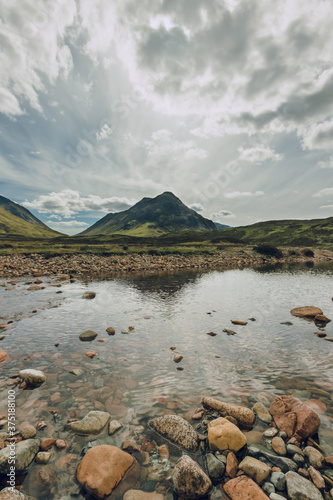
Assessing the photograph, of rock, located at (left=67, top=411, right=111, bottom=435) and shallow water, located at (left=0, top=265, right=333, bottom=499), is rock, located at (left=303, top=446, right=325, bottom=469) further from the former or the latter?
rock, located at (left=67, top=411, right=111, bottom=435)

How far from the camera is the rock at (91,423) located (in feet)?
16.8

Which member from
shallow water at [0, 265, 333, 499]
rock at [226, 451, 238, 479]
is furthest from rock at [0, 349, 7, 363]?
rock at [226, 451, 238, 479]

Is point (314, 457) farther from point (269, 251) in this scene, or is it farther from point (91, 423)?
point (269, 251)

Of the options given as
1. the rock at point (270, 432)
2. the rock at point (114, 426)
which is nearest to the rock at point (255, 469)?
the rock at point (270, 432)

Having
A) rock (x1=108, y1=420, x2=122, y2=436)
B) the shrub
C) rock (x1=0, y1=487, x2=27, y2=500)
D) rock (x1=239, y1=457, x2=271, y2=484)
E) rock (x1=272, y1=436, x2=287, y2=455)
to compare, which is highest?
the shrub

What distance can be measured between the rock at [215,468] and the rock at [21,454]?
12.1ft

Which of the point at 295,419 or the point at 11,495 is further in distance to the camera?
the point at 295,419

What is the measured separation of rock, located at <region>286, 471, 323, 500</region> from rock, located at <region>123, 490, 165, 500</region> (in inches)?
88.6

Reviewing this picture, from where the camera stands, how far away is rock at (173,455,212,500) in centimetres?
373

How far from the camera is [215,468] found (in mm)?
4211

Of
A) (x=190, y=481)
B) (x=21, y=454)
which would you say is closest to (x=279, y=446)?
(x=190, y=481)

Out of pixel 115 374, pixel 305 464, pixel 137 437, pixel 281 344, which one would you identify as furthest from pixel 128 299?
pixel 305 464

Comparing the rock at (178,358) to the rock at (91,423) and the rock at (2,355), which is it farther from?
the rock at (2,355)

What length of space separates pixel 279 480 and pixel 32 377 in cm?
720
